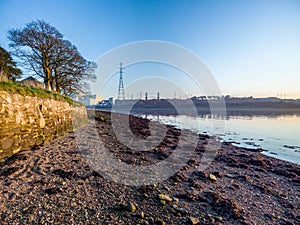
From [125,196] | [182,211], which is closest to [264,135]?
[182,211]

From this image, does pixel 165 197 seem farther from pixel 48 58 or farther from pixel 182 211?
pixel 48 58

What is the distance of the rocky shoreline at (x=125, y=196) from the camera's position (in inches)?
107

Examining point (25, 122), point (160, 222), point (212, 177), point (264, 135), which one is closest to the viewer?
point (160, 222)

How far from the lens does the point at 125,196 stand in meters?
3.38

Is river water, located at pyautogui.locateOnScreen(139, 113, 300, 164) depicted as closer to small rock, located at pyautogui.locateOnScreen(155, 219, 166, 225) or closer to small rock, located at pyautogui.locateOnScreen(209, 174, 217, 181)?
small rock, located at pyautogui.locateOnScreen(209, 174, 217, 181)

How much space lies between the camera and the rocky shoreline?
2.71 m

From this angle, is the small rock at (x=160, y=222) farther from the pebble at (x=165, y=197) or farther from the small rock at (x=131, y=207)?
the pebble at (x=165, y=197)

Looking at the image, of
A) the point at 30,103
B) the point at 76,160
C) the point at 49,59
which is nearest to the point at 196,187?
the point at 76,160

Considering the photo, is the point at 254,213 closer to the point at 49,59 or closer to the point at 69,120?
the point at 69,120

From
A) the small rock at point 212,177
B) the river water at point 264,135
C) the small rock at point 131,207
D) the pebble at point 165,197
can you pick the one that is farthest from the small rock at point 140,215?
the river water at point 264,135

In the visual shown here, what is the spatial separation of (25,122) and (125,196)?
3798mm

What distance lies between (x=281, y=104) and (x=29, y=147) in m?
93.9

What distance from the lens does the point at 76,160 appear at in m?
4.83

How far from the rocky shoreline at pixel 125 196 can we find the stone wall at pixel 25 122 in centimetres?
34
